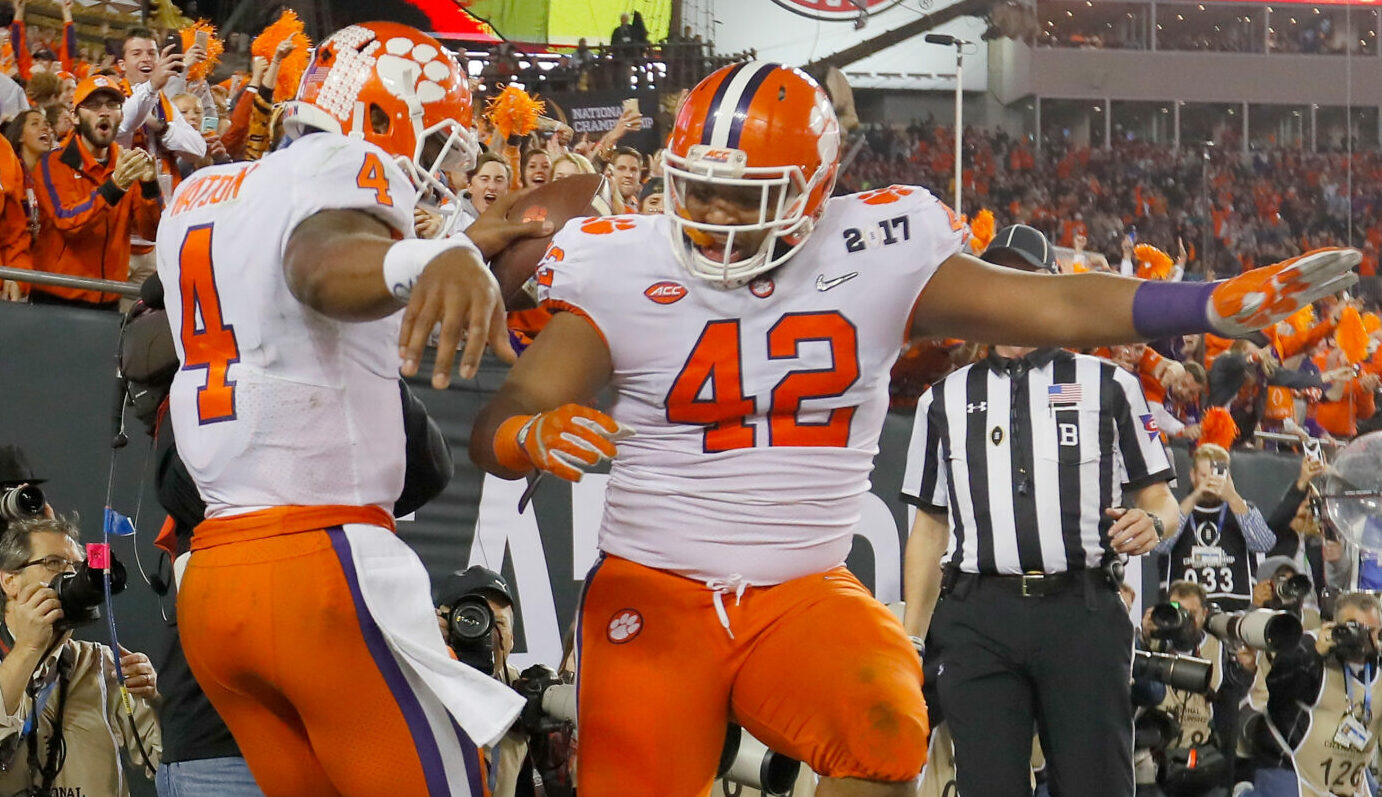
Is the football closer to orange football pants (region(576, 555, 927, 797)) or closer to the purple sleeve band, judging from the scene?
orange football pants (region(576, 555, 927, 797))

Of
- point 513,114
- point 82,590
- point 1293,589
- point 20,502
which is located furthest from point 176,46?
point 1293,589

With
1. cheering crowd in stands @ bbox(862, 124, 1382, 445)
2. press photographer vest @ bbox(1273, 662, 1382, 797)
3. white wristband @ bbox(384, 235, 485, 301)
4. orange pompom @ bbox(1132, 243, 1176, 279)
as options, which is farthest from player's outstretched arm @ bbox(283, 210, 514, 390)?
orange pompom @ bbox(1132, 243, 1176, 279)

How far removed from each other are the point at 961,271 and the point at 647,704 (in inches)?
36.2

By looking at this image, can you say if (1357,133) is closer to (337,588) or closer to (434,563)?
(434,563)

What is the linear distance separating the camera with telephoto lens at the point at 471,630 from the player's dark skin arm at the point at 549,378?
1.09 meters

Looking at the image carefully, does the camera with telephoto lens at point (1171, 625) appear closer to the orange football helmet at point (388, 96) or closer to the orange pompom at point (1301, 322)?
the orange football helmet at point (388, 96)

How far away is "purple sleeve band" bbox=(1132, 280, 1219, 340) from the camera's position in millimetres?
2449

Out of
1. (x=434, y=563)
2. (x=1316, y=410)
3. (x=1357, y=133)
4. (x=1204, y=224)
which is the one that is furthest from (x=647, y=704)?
(x=1357, y=133)

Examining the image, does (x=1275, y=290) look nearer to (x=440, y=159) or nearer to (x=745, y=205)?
(x=745, y=205)

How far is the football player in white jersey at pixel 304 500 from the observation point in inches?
86.4

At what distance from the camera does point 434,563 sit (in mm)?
5062

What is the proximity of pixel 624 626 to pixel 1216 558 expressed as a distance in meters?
4.59

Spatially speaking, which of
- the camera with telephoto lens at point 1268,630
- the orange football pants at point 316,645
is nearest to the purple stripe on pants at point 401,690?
the orange football pants at point 316,645

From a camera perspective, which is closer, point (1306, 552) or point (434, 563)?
point (434, 563)
